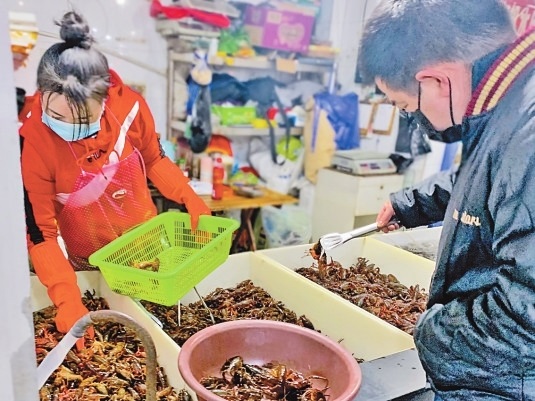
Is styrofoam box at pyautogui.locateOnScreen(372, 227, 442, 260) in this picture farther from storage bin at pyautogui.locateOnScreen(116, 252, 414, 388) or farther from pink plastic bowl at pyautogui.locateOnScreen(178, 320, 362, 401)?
pink plastic bowl at pyautogui.locateOnScreen(178, 320, 362, 401)

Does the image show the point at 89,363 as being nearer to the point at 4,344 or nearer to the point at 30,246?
the point at 30,246

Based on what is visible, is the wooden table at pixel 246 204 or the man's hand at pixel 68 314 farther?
the wooden table at pixel 246 204

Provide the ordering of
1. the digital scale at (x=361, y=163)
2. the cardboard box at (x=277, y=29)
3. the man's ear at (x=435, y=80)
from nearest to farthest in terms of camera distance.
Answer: the man's ear at (x=435, y=80), the cardboard box at (x=277, y=29), the digital scale at (x=361, y=163)

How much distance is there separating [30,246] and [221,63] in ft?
4.58

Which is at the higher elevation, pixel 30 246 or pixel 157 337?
pixel 30 246

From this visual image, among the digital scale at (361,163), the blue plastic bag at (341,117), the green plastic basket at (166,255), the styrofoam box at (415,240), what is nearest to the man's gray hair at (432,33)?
the green plastic basket at (166,255)

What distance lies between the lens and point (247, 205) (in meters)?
1.89

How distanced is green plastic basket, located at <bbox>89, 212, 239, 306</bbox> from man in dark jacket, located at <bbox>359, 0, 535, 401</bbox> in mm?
581

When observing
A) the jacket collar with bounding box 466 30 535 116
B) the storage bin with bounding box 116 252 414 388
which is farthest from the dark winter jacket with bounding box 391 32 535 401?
the storage bin with bounding box 116 252 414 388

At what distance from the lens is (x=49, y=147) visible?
3.93 ft

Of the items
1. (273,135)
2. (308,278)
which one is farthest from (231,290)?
(273,135)

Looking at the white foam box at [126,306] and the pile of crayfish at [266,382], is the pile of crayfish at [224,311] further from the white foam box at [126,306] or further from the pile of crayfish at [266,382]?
the pile of crayfish at [266,382]

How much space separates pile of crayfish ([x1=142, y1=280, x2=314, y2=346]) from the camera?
145 centimetres

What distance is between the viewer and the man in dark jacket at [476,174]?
2.72 ft
